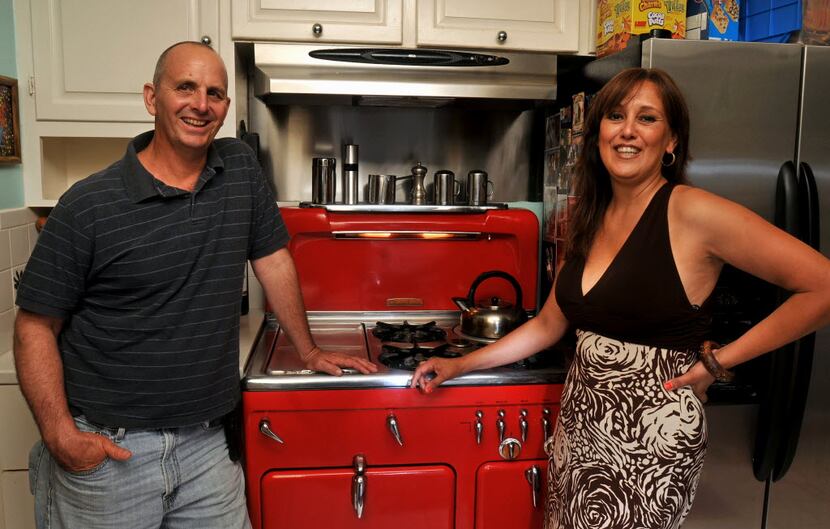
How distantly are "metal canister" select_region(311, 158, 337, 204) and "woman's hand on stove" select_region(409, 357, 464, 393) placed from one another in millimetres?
801

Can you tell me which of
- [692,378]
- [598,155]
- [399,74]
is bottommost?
[692,378]

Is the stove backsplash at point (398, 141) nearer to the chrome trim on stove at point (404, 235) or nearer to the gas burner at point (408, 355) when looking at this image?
the chrome trim on stove at point (404, 235)

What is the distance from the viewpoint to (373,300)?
86.5 inches

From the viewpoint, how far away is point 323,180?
7.35ft

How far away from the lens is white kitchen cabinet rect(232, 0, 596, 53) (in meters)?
1.97

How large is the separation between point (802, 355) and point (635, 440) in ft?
2.19

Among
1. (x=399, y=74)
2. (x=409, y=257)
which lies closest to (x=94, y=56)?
(x=399, y=74)

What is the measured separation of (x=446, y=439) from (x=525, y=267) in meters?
0.70

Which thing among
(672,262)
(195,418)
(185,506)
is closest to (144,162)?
(195,418)

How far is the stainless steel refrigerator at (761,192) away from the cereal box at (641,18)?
0.14 meters

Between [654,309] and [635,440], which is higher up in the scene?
[654,309]

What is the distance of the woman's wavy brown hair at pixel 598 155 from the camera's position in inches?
52.0

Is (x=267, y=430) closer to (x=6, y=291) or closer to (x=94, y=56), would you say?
(x=6, y=291)

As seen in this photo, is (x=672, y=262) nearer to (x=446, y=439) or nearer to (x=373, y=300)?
(x=446, y=439)
